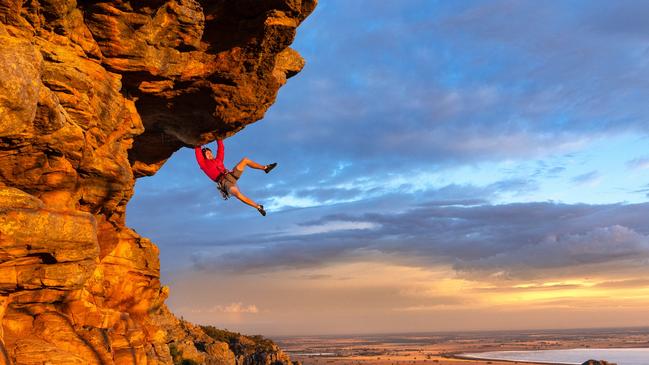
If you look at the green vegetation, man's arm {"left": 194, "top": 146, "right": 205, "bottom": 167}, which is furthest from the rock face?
the green vegetation

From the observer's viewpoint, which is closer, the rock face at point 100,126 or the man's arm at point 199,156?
the rock face at point 100,126

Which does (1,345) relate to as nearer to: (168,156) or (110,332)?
(110,332)

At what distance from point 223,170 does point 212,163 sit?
731 millimetres

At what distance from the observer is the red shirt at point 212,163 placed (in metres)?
24.9

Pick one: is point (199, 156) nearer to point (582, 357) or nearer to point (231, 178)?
point (231, 178)

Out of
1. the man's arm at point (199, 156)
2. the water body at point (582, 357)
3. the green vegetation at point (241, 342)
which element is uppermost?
the man's arm at point (199, 156)

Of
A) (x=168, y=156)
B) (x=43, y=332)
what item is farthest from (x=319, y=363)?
(x=43, y=332)

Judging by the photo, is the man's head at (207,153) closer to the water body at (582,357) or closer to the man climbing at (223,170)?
the man climbing at (223,170)

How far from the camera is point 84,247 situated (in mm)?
15508

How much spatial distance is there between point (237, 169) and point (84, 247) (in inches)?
376

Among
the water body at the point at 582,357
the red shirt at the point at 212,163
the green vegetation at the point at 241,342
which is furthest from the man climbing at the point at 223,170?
the water body at the point at 582,357

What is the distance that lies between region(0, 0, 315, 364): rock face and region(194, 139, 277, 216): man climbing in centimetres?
76

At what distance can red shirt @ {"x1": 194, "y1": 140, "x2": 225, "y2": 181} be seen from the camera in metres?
24.9

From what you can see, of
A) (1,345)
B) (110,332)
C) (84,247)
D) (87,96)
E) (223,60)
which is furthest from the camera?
(223,60)
